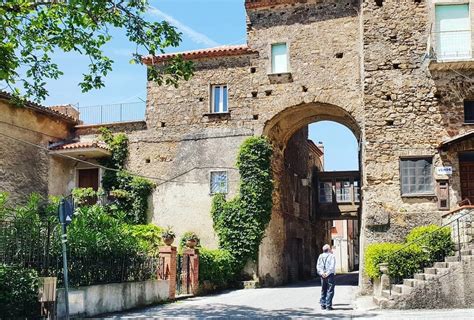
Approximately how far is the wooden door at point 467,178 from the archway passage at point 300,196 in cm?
495

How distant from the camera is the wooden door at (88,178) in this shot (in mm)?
26020

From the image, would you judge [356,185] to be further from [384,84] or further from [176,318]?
[176,318]

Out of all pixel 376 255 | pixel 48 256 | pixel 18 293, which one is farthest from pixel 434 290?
pixel 18 293

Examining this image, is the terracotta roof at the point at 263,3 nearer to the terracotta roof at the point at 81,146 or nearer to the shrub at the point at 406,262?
the terracotta roof at the point at 81,146

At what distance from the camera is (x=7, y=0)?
13094 mm

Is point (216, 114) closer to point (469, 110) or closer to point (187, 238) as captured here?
point (187, 238)

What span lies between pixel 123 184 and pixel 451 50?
47.2 ft

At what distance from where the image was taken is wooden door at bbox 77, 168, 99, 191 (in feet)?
85.4

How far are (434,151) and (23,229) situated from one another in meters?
13.6

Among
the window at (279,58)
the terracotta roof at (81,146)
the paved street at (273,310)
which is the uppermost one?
the window at (279,58)

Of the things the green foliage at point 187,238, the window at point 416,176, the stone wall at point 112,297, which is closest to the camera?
the stone wall at point 112,297

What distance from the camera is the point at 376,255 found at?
17438 mm

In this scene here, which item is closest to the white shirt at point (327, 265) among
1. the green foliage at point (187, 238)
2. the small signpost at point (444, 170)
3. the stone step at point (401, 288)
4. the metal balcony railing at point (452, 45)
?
the stone step at point (401, 288)

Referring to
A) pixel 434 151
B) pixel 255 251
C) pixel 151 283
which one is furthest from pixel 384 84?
pixel 151 283
